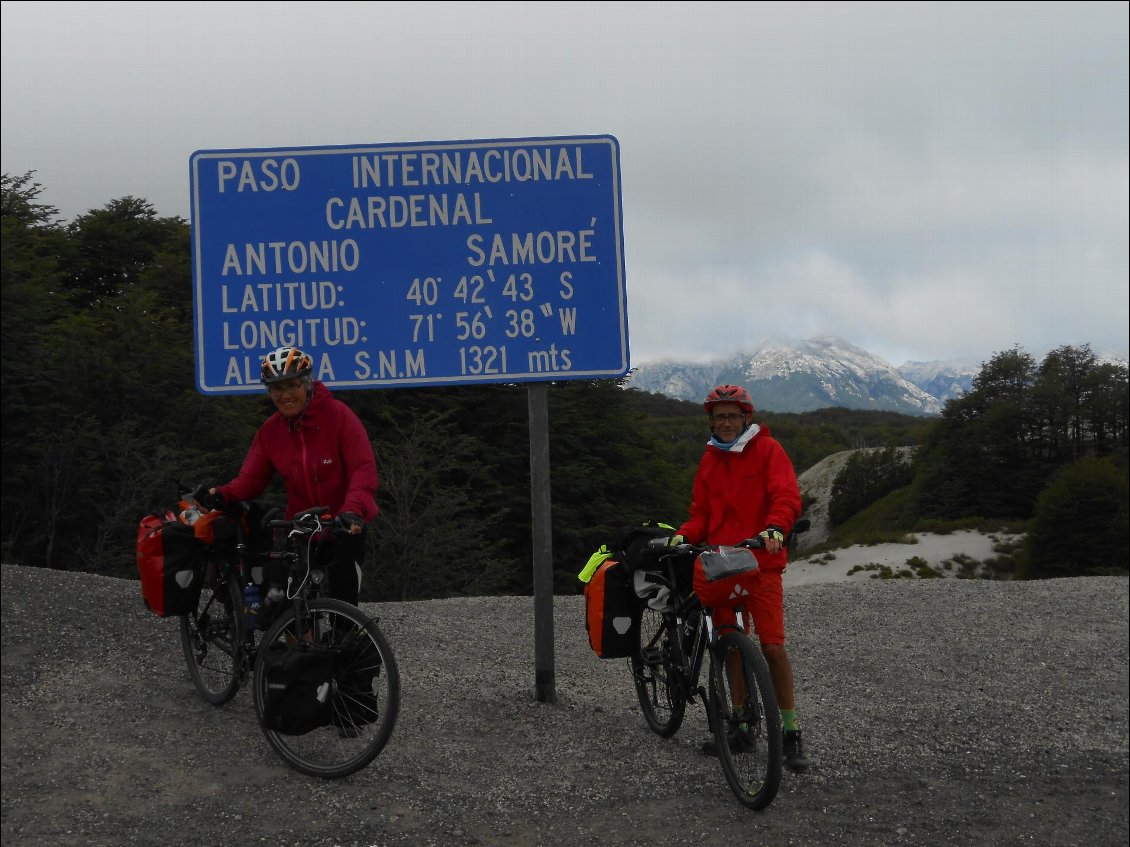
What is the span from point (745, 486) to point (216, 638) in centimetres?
315

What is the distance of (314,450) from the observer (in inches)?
191

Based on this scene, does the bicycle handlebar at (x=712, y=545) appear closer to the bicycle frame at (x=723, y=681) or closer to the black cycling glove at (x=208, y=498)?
the bicycle frame at (x=723, y=681)

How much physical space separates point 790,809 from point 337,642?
229cm

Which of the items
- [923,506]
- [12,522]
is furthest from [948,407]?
[12,522]

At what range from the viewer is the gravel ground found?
4.37 meters

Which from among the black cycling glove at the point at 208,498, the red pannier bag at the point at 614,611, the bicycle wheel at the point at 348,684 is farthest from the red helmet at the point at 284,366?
the red pannier bag at the point at 614,611

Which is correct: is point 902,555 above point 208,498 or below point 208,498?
below

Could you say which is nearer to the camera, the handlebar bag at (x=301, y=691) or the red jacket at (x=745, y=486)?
the handlebar bag at (x=301, y=691)

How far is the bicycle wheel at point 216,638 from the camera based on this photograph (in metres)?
5.31

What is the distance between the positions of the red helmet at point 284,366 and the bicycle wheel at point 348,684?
1.09m

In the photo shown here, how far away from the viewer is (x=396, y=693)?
4449 millimetres

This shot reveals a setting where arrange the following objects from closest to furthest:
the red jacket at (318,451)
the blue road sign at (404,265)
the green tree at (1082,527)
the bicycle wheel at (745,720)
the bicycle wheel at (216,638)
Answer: the bicycle wheel at (745,720) < the red jacket at (318,451) < the bicycle wheel at (216,638) < the blue road sign at (404,265) < the green tree at (1082,527)

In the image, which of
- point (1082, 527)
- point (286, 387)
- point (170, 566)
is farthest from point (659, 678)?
point (1082, 527)

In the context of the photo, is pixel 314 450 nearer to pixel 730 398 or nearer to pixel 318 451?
pixel 318 451
